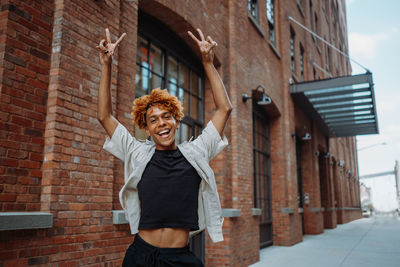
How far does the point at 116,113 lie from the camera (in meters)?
4.35

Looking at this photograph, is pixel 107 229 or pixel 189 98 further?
pixel 189 98

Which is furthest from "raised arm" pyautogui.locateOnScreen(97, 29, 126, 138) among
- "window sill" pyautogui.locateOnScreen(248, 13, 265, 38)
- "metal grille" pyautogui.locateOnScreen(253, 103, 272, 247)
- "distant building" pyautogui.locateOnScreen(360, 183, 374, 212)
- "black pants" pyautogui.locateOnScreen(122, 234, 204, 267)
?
"distant building" pyautogui.locateOnScreen(360, 183, 374, 212)

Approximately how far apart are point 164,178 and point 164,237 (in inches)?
12.5

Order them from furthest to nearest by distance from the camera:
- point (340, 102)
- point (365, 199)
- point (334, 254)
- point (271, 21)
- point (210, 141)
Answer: point (365, 199) < point (340, 102) < point (271, 21) < point (334, 254) < point (210, 141)

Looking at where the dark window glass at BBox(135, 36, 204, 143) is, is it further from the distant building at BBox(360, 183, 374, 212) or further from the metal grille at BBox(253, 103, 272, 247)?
the distant building at BBox(360, 183, 374, 212)

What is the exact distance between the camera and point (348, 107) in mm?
14008

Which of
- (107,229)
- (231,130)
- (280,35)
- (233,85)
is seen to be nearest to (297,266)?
(231,130)

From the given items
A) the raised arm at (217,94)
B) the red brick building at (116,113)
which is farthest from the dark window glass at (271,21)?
the raised arm at (217,94)

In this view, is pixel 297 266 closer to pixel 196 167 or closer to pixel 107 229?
pixel 107 229

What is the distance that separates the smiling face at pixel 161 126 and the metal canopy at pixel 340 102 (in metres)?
9.96

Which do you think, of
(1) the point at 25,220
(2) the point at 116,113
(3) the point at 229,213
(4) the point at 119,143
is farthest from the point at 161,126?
(3) the point at 229,213

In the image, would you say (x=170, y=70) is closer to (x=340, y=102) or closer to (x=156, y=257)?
(x=156, y=257)

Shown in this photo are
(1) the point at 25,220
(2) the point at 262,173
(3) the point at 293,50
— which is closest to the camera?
(1) the point at 25,220

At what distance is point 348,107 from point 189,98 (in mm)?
8988
